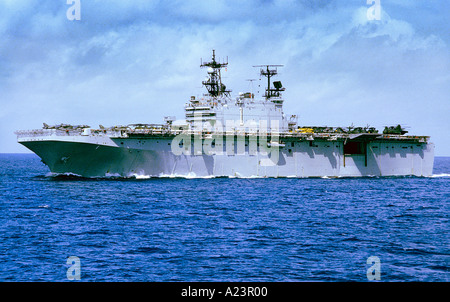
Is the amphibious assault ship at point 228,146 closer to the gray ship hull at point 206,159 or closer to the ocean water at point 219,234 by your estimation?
the gray ship hull at point 206,159

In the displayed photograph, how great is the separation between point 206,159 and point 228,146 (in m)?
2.56

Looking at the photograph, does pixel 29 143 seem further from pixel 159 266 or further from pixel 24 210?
pixel 159 266

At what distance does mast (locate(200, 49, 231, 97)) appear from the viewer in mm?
50375

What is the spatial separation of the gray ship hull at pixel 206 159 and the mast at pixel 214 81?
28.3 ft

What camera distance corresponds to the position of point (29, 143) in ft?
131

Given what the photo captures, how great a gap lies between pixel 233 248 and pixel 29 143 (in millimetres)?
28275

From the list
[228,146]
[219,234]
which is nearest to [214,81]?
[228,146]

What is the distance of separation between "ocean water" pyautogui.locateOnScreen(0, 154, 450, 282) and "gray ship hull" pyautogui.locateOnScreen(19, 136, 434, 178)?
3936 mm

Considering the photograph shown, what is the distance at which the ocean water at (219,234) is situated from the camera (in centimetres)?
1459
